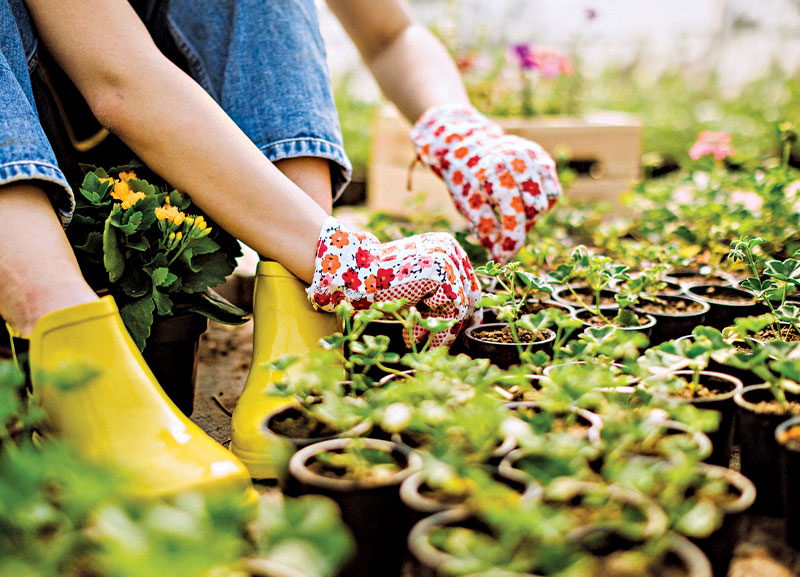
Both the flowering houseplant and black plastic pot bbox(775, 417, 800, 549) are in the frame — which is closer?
black plastic pot bbox(775, 417, 800, 549)

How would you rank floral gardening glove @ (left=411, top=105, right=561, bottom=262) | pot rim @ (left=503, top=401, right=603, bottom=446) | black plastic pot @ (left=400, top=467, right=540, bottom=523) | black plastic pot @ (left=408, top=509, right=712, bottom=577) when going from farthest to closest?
floral gardening glove @ (left=411, top=105, right=561, bottom=262), pot rim @ (left=503, top=401, right=603, bottom=446), black plastic pot @ (left=400, top=467, right=540, bottom=523), black plastic pot @ (left=408, top=509, right=712, bottom=577)

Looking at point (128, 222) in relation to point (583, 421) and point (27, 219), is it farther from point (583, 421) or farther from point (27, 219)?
point (583, 421)

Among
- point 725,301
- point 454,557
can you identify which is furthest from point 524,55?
point 454,557

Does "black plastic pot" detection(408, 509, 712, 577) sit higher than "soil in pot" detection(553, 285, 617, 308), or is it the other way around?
"black plastic pot" detection(408, 509, 712, 577)

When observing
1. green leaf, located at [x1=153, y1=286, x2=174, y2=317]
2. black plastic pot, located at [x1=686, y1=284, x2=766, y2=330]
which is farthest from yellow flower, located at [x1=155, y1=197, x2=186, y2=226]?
black plastic pot, located at [x1=686, y1=284, x2=766, y2=330]

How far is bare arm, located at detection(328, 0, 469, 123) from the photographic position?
165 centimetres

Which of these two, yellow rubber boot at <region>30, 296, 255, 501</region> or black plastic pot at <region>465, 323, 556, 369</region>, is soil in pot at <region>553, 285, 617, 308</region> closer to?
black plastic pot at <region>465, 323, 556, 369</region>

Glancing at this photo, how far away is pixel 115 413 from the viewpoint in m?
0.91

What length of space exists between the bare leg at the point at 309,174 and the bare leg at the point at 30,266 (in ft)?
1.39

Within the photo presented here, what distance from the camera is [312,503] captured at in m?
0.57

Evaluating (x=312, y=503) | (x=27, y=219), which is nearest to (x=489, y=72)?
(x=27, y=219)

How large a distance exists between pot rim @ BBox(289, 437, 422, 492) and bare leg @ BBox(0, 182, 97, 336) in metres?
0.36

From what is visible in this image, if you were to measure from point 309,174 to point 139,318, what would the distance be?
1.22 feet

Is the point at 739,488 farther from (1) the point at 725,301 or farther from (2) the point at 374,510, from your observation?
(1) the point at 725,301
